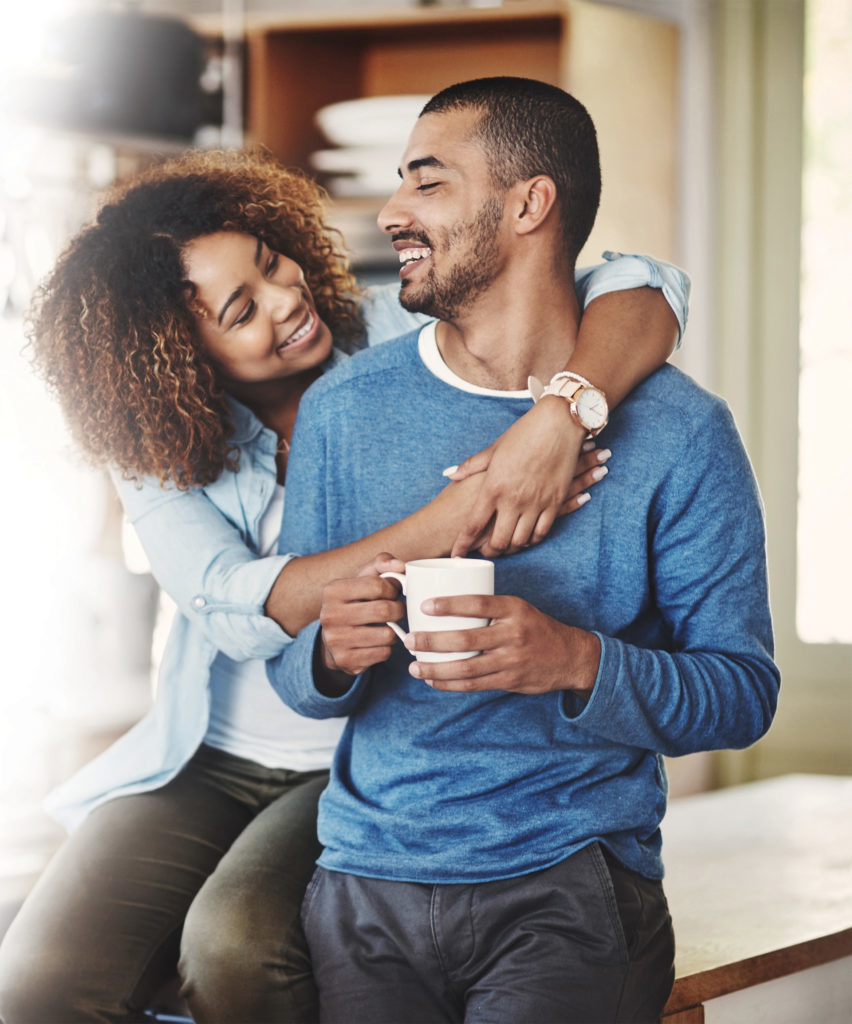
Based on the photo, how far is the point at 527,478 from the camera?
990mm

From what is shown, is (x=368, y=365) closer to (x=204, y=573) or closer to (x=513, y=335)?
(x=513, y=335)

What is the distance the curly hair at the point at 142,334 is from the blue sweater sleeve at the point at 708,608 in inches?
18.7

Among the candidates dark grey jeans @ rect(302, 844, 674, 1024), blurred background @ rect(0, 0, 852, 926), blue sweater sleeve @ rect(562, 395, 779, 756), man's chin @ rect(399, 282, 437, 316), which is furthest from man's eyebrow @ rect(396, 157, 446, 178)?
blurred background @ rect(0, 0, 852, 926)

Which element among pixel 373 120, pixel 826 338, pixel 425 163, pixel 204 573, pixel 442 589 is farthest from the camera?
pixel 826 338

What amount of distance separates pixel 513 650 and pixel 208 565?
0.41m

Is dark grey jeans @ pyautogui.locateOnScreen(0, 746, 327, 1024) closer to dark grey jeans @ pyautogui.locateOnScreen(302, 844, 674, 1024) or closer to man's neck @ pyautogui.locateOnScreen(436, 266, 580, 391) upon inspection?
dark grey jeans @ pyautogui.locateOnScreen(302, 844, 674, 1024)

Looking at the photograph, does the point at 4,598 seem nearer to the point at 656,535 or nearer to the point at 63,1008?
the point at 63,1008

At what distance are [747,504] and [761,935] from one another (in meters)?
0.46

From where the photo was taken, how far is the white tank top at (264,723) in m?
1.31

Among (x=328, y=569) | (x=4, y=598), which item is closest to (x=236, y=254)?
(x=328, y=569)

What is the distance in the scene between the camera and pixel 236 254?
1.22 m

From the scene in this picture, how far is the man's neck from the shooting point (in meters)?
1.12

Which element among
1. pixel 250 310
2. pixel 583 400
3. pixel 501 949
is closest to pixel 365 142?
pixel 250 310

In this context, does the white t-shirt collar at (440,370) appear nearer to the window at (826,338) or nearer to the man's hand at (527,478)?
the man's hand at (527,478)
